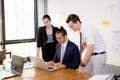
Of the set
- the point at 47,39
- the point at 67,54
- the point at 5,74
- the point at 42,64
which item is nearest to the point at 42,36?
the point at 47,39

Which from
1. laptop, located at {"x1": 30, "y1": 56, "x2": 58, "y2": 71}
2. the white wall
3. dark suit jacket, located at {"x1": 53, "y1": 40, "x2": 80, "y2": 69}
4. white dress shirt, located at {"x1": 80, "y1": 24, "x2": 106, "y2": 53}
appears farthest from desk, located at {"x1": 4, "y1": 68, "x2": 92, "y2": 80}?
the white wall

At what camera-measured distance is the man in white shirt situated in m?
2.73

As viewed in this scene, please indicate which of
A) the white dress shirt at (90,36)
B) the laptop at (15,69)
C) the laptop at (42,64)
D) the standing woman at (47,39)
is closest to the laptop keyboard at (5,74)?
the laptop at (15,69)

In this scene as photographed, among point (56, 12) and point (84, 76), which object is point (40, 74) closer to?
point (84, 76)

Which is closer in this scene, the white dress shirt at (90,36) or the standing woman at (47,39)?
the white dress shirt at (90,36)

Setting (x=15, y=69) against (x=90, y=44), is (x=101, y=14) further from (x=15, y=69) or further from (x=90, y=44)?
(x=15, y=69)

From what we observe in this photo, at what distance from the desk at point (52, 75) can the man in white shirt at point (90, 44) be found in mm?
198

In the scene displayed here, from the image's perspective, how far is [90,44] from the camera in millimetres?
2779

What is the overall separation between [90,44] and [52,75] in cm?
78

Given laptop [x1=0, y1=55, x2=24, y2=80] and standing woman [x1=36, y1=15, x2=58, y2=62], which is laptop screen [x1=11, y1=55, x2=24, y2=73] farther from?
standing woman [x1=36, y1=15, x2=58, y2=62]

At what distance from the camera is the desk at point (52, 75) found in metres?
2.18

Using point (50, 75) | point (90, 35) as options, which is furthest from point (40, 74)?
point (90, 35)

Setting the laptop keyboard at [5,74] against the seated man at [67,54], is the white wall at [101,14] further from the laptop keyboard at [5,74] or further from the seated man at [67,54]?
the laptop keyboard at [5,74]

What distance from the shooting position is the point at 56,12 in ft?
15.6
